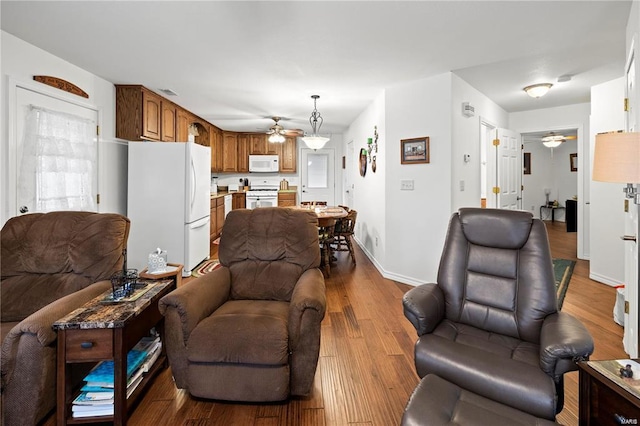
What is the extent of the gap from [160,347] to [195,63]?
276cm

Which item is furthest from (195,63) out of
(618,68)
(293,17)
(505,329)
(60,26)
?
(618,68)

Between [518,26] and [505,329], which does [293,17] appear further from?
[505,329]

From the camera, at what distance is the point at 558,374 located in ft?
4.44

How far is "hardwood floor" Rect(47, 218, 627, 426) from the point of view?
1747mm

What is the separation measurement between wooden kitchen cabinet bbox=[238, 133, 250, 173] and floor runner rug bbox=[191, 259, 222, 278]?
3277mm

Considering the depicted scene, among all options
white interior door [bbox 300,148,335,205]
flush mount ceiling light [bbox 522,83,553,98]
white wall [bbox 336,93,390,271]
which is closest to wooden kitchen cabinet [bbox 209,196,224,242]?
white interior door [bbox 300,148,335,205]

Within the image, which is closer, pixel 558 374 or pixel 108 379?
pixel 558 374

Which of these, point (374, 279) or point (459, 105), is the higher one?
point (459, 105)

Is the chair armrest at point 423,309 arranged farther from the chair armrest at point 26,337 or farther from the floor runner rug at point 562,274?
the floor runner rug at point 562,274

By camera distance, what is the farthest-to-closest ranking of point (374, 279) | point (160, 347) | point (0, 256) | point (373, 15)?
point (374, 279)
point (373, 15)
point (160, 347)
point (0, 256)

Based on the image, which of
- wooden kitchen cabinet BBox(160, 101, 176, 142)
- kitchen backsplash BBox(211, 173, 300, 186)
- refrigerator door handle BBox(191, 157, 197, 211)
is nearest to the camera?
refrigerator door handle BBox(191, 157, 197, 211)

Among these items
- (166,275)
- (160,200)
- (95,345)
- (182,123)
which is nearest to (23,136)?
(160,200)

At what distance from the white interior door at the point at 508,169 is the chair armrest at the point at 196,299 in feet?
13.9

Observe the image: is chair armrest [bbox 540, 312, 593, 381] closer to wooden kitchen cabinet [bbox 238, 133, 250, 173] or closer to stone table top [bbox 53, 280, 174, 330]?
stone table top [bbox 53, 280, 174, 330]
